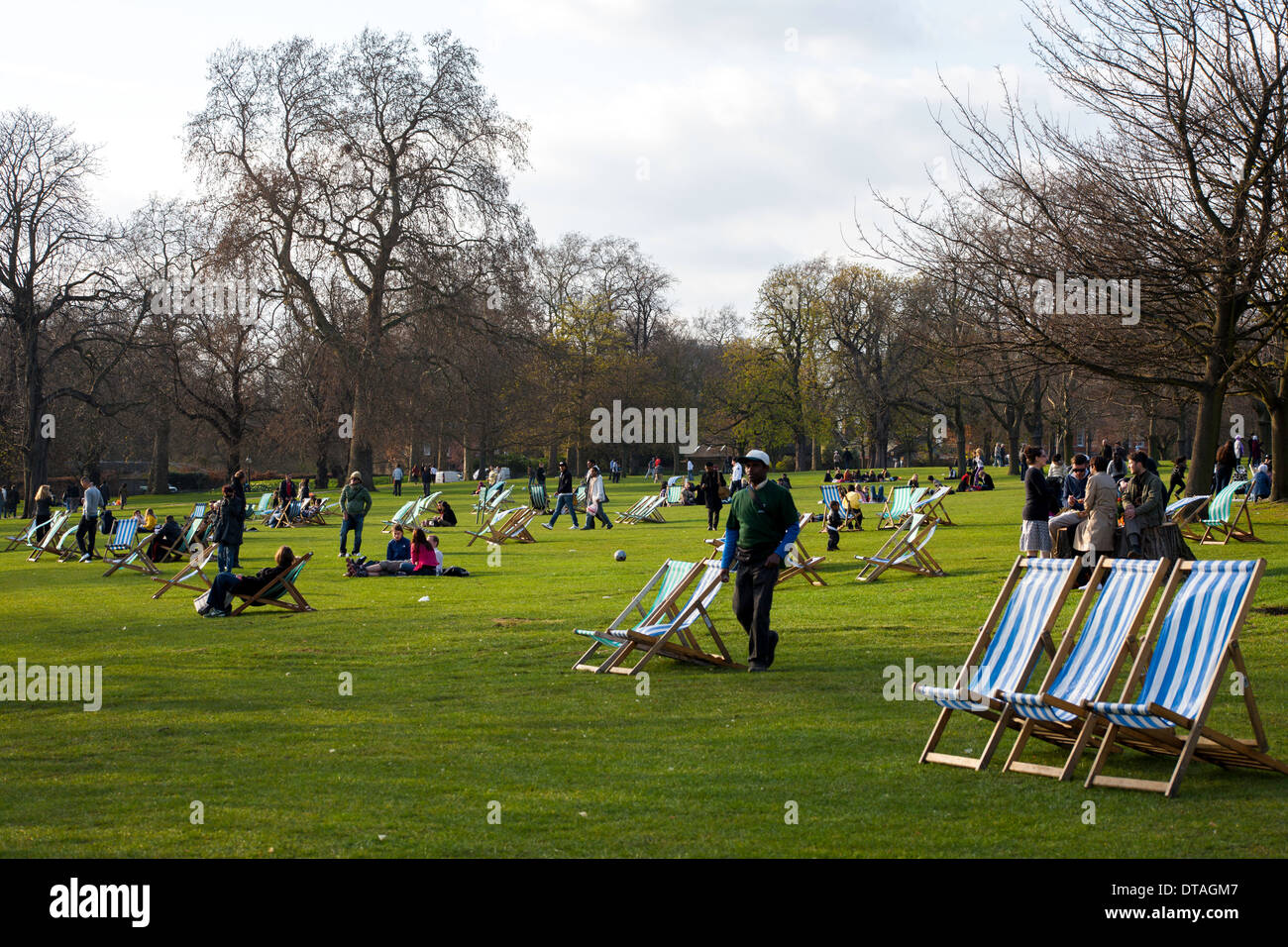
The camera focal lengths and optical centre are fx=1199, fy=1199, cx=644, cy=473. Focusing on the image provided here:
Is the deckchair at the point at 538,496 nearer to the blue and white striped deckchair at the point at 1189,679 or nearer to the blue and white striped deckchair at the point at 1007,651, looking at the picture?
the blue and white striped deckchair at the point at 1007,651

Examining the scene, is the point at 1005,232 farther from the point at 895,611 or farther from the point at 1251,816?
the point at 1251,816

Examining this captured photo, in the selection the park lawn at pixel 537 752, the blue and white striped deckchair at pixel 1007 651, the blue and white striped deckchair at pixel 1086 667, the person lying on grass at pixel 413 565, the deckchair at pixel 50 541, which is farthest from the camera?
the deckchair at pixel 50 541

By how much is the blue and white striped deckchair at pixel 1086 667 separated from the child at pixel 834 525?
14931mm

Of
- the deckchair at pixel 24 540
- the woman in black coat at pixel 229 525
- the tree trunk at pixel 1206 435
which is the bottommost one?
the deckchair at pixel 24 540

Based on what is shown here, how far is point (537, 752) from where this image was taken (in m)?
7.32

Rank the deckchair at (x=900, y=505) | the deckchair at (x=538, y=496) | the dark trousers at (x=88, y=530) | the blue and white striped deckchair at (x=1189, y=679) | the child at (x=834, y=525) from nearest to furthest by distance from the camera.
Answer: the blue and white striped deckchair at (x=1189, y=679) < the child at (x=834, y=525) < the deckchair at (x=900, y=505) < the dark trousers at (x=88, y=530) < the deckchair at (x=538, y=496)

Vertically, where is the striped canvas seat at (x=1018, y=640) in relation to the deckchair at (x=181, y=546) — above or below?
above

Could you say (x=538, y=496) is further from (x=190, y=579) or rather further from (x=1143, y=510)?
(x=1143, y=510)

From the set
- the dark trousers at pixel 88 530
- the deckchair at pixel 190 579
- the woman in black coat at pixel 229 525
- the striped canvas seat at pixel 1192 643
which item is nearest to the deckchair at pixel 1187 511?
the striped canvas seat at pixel 1192 643

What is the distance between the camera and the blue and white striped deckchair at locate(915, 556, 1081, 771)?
22.0ft

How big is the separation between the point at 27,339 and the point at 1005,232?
36741 millimetres

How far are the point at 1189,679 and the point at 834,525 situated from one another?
1734cm

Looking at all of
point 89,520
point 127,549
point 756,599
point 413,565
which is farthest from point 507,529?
point 756,599

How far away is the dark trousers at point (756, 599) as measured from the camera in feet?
32.7
